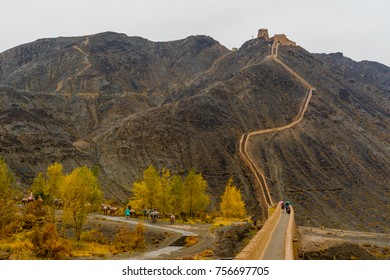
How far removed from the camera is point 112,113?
319ft

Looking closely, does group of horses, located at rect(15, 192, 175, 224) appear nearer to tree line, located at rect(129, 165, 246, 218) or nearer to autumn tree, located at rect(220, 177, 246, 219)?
tree line, located at rect(129, 165, 246, 218)

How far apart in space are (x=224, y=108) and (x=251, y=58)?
3740 centimetres

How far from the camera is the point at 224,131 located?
74250 millimetres

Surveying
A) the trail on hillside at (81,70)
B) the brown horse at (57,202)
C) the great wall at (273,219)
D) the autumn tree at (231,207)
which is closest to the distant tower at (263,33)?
the great wall at (273,219)

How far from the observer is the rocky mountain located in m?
59.5

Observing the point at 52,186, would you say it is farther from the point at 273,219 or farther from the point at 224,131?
the point at 224,131

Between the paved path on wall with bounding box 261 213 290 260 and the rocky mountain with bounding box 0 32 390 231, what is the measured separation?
2603cm

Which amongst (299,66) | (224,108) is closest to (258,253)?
(224,108)

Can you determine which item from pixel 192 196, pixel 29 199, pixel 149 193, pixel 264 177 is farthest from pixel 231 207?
pixel 29 199

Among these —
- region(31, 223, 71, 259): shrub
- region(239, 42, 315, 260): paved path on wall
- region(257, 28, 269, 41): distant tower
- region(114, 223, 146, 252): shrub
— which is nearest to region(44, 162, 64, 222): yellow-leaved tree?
region(114, 223, 146, 252): shrub

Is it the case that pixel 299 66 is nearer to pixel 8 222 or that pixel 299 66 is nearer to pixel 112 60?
pixel 112 60

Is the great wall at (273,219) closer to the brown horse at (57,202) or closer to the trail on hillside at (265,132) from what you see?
the trail on hillside at (265,132)

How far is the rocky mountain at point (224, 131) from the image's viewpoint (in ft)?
195

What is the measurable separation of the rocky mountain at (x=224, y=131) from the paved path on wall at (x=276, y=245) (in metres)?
26.0
